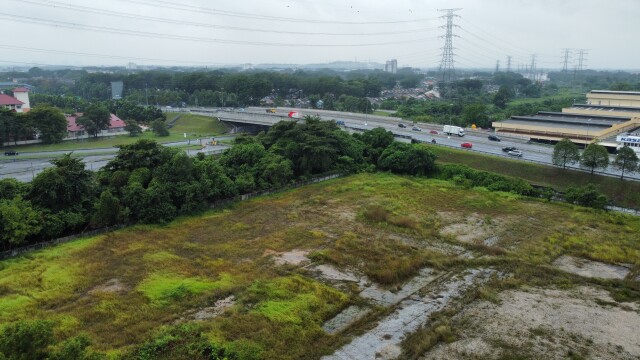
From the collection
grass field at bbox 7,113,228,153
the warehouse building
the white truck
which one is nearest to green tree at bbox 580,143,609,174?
the warehouse building

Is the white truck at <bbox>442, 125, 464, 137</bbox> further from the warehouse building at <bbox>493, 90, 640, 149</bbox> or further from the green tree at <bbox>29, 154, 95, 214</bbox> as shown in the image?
the green tree at <bbox>29, 154, 95, 214</bbox>

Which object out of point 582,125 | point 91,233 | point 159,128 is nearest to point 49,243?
point 91,233

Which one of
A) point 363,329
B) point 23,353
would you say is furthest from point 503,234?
point 23,353

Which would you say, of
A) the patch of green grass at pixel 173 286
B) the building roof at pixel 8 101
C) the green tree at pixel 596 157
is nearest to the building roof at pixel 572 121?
the green tree at pixel 596 157

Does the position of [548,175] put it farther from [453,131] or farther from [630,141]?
[453,131]

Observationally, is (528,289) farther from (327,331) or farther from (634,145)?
(634,145)

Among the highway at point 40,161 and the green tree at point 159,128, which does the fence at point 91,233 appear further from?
the green tree at point 159,128
